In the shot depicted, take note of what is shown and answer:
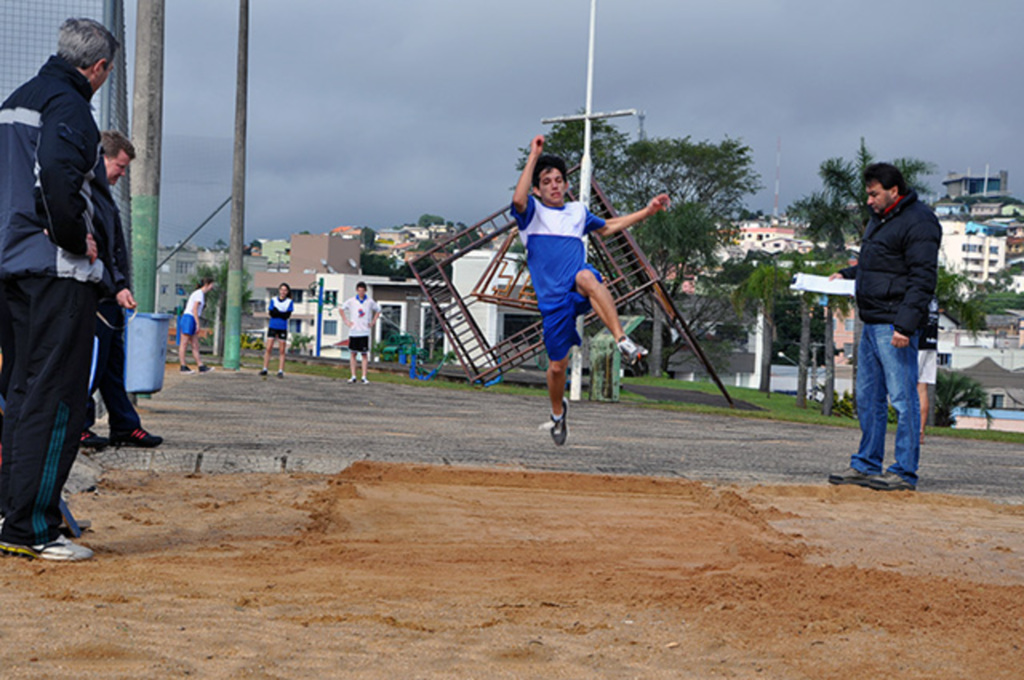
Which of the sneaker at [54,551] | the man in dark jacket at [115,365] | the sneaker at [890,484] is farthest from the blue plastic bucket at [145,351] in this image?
the sneaker at [890,484]

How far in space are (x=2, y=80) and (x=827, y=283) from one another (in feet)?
22.3

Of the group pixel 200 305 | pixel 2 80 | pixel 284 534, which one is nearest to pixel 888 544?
pixel 284 534

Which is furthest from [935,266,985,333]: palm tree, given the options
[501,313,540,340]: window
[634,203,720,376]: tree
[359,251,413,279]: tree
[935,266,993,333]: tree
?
[359,251,413,279]: tree

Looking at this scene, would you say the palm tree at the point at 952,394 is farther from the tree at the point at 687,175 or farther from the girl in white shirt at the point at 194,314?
the girl in white shirt at the point at 194,314

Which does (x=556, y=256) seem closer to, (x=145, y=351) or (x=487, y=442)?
(x=487, y=442)

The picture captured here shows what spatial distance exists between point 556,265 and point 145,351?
427 centimetres

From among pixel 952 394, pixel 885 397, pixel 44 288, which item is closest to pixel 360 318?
pixel 885 397

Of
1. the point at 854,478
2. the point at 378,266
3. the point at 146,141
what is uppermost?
the point at 378,266

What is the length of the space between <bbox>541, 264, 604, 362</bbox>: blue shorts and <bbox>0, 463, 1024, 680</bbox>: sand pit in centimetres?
155

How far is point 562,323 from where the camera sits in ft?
26.7

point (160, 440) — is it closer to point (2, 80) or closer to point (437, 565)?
point (2, 80)

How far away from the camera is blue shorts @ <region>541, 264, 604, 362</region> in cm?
812

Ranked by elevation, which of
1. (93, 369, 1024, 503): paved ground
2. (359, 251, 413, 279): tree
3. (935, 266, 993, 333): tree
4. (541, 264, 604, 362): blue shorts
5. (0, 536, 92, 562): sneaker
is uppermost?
(359, 251, 413, 279): tree

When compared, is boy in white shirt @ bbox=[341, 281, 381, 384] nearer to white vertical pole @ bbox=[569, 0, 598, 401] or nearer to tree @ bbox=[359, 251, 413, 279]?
white vertical pole @ bbox=[569, 0, 598, 401]
